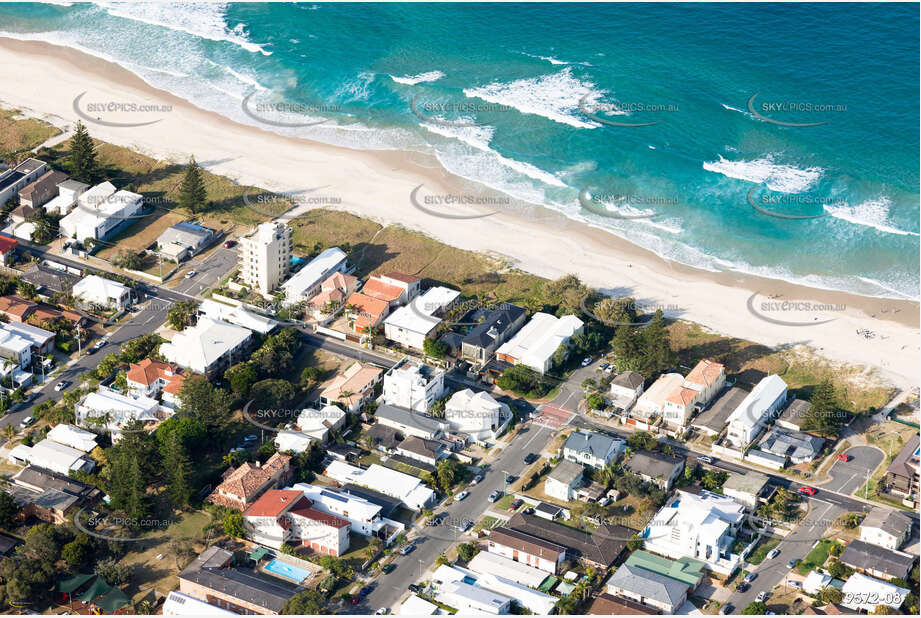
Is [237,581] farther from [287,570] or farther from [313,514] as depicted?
[313,514]

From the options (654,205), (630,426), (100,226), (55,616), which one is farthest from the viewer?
(654,205)

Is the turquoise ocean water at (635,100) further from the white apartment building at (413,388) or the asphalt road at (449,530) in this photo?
the asphalt road at (449,530)

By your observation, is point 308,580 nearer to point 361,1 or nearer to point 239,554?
point 239,554

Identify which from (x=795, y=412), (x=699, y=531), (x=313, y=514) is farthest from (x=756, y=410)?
(x=313, y=514)

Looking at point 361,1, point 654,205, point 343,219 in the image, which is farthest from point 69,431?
point 361,1

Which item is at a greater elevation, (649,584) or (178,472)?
(649,584)

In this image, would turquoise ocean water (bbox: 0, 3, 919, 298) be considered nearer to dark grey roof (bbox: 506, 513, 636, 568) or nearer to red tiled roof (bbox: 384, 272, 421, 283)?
red tiled roof (bbox: 384, 272, 421, 283)

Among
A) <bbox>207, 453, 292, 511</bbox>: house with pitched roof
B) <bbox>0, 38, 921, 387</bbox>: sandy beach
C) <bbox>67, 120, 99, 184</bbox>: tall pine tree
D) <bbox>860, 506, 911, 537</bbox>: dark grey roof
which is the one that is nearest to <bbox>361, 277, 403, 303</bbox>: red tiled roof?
<bbox>0, 38, 921, 387</bbox>: sandy beach

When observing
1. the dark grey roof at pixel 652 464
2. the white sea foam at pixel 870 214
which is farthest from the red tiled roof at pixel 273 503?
the white sea foam at pixel 870 214
